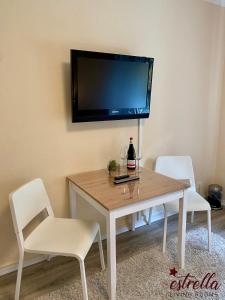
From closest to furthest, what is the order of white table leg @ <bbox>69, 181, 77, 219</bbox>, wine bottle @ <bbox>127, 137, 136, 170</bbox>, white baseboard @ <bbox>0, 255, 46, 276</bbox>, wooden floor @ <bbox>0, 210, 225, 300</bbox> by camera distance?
1. wooden floor @ <bbox>0, 210, 225, 300</bbox>
2. white baseboard @ <bbox>0, 255, 46, 276</bbox>
3. white table leg @ <bbox>69, 181, 77, 219</bbox>
4. wine bottle @ <bbox>127, 137, 136, 170</bbox>

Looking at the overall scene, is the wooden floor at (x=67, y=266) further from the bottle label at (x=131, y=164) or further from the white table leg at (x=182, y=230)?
the bottle label at (x=131, y=164)

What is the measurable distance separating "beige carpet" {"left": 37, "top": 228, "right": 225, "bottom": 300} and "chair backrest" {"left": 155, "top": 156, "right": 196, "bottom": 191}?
615mm

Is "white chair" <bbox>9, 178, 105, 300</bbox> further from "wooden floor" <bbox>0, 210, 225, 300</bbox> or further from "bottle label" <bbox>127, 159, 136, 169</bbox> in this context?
"bottle label" <bbox>127, 159, 136, 169</bbox>

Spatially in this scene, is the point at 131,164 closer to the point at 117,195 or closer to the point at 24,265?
the point at 117,195

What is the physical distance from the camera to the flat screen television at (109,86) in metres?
1.81

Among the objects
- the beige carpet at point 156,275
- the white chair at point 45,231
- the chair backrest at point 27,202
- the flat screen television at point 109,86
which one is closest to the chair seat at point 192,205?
the beige carpet at point 156,275

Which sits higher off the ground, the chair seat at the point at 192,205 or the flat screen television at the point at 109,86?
the flat screen television at the point at 109,86

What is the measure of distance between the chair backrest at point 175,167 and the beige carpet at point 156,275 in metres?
0.61

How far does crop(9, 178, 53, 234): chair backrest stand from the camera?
1.45 m

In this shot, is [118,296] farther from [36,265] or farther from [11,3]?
[11,3]

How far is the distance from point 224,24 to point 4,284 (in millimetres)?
3333

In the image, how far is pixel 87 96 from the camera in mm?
1875

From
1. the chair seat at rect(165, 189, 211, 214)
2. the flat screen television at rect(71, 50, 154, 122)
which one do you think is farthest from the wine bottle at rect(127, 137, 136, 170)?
the chair seat at rect(165, 189, 211, 214)

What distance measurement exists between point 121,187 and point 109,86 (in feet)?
2.74
